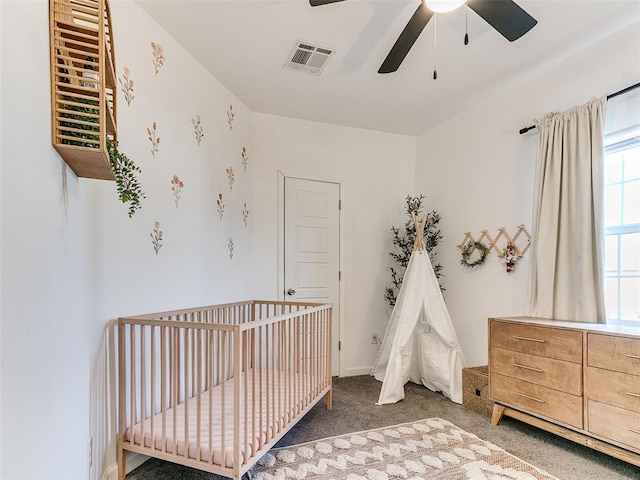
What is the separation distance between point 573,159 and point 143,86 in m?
2.74

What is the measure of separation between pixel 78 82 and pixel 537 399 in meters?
2.80

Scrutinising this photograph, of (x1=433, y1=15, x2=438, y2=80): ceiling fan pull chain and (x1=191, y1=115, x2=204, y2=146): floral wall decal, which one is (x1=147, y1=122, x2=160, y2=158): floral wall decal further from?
(x1=433, y1=15, x2=438, y2=80): ceiling fan pull chain

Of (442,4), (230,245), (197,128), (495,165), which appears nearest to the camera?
(442,4)

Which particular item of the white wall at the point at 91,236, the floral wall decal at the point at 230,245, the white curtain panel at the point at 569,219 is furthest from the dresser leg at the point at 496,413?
the floral wall decal at the point at 230,245

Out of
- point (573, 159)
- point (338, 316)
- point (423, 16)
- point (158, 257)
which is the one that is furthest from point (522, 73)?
point (158, 257)

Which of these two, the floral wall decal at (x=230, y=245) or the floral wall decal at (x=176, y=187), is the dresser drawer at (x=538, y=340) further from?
the floral wall decal at (x=176, y=187)

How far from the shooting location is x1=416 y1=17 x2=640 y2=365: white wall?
7.93 ft

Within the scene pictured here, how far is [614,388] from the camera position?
190 centimetres

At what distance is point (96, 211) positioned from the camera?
5.84 feet

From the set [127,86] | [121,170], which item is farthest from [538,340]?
[127,86]

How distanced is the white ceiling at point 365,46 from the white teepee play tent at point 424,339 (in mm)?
1234

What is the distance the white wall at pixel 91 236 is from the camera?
76cm

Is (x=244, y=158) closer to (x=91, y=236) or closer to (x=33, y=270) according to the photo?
(x=91, y=236)

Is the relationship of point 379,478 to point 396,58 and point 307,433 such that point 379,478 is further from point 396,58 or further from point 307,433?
point 396,58
